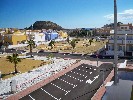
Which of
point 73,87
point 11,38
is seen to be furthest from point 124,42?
point 11,38

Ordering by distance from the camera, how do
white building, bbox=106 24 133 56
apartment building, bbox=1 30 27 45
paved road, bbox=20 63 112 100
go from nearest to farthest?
paved road, bbox=20 63 112 100 < white building, bbox=106 24 133 56 < apartment building, bbox=1 30 27 45

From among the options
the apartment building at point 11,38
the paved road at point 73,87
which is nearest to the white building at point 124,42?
the paved road at point 73,87

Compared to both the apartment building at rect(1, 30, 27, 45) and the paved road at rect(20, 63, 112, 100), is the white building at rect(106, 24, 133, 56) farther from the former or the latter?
the apartment building at rect(1, 30, 27, 45)

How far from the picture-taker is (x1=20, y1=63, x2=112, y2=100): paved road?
29.2 m

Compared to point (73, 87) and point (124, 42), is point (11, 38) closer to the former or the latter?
point (124, 42)

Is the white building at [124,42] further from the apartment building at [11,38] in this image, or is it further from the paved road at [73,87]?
the apartment building at [11,38]

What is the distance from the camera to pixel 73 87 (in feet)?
109

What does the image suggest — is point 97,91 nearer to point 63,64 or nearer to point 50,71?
point 50,71

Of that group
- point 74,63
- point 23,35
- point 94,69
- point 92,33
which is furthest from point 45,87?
point 92,33

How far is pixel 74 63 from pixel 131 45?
19054mm

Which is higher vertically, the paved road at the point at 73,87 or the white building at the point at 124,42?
the white building at the point at 124,42

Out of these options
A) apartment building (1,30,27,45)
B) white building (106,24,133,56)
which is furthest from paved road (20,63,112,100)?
apartment building (1,30,27,45)

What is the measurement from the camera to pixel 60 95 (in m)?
29.7

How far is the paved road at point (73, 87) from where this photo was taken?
29.2 m
